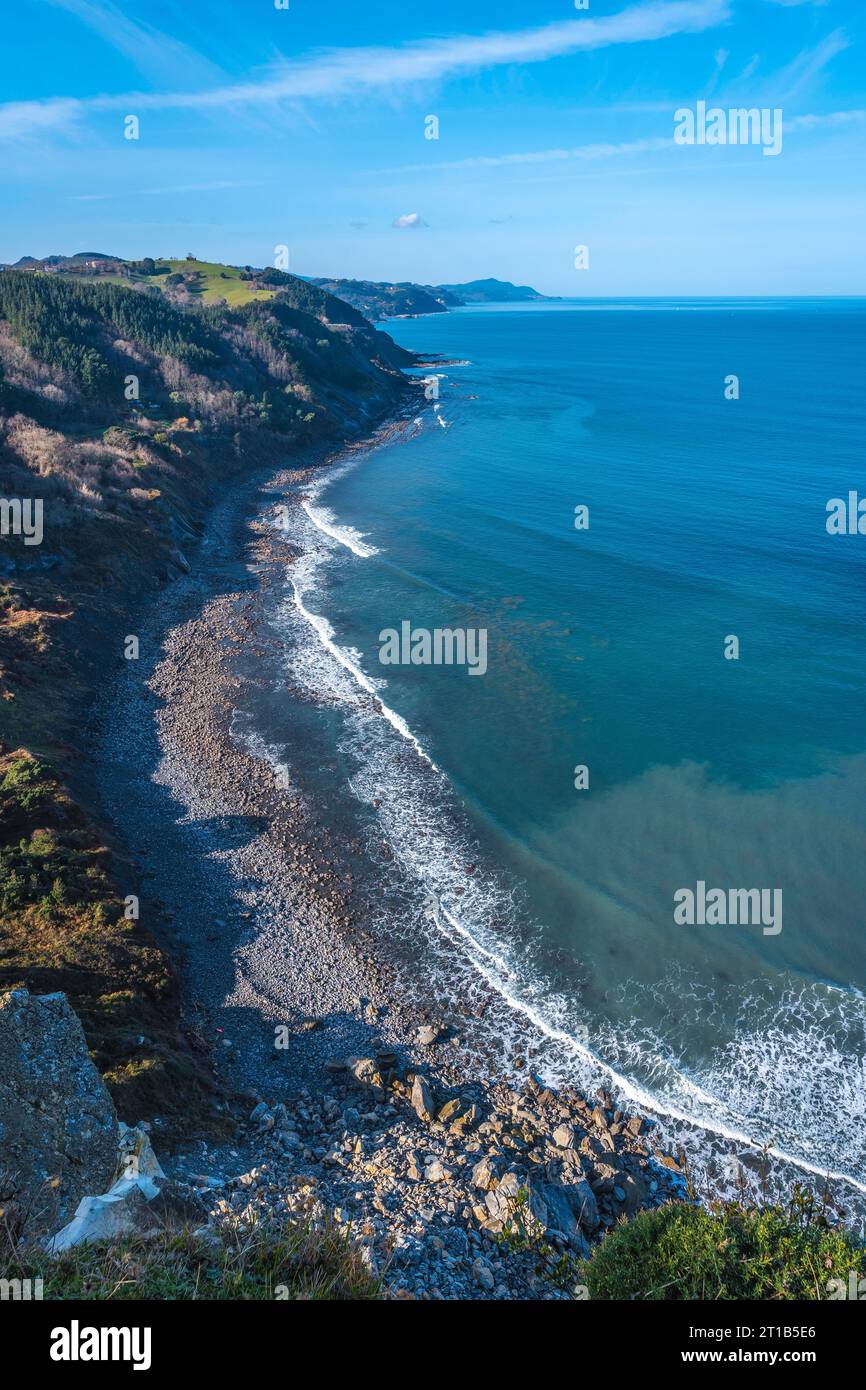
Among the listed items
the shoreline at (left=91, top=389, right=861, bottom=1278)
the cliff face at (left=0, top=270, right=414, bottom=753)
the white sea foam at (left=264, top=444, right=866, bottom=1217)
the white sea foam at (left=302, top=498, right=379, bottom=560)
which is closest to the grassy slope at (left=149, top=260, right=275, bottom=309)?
the cliff face at (left=0, top=270, right=414, bottom=753)

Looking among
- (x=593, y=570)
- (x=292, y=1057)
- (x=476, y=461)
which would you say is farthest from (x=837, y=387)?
(x=292, y=1057)

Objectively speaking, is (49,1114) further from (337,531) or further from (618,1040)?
(337,531)

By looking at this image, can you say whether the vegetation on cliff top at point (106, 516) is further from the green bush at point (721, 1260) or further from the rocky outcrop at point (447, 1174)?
the green bush at point (721, 1260)

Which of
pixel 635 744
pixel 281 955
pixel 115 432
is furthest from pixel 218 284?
pixel 281 955

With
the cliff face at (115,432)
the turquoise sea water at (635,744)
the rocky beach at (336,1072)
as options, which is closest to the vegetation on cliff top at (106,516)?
the cliff face at (115,432)

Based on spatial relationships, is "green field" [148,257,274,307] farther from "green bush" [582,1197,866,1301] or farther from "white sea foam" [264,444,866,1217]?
"green bush" [582,1197,866,1301]

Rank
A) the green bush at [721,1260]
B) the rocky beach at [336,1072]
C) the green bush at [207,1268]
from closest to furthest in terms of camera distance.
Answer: the green bush at [207,1268] → the green bush at [721,1260] → the rocky beach at [336,1072]

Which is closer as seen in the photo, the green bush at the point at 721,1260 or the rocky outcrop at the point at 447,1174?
the green bush at the point at 721,1260
